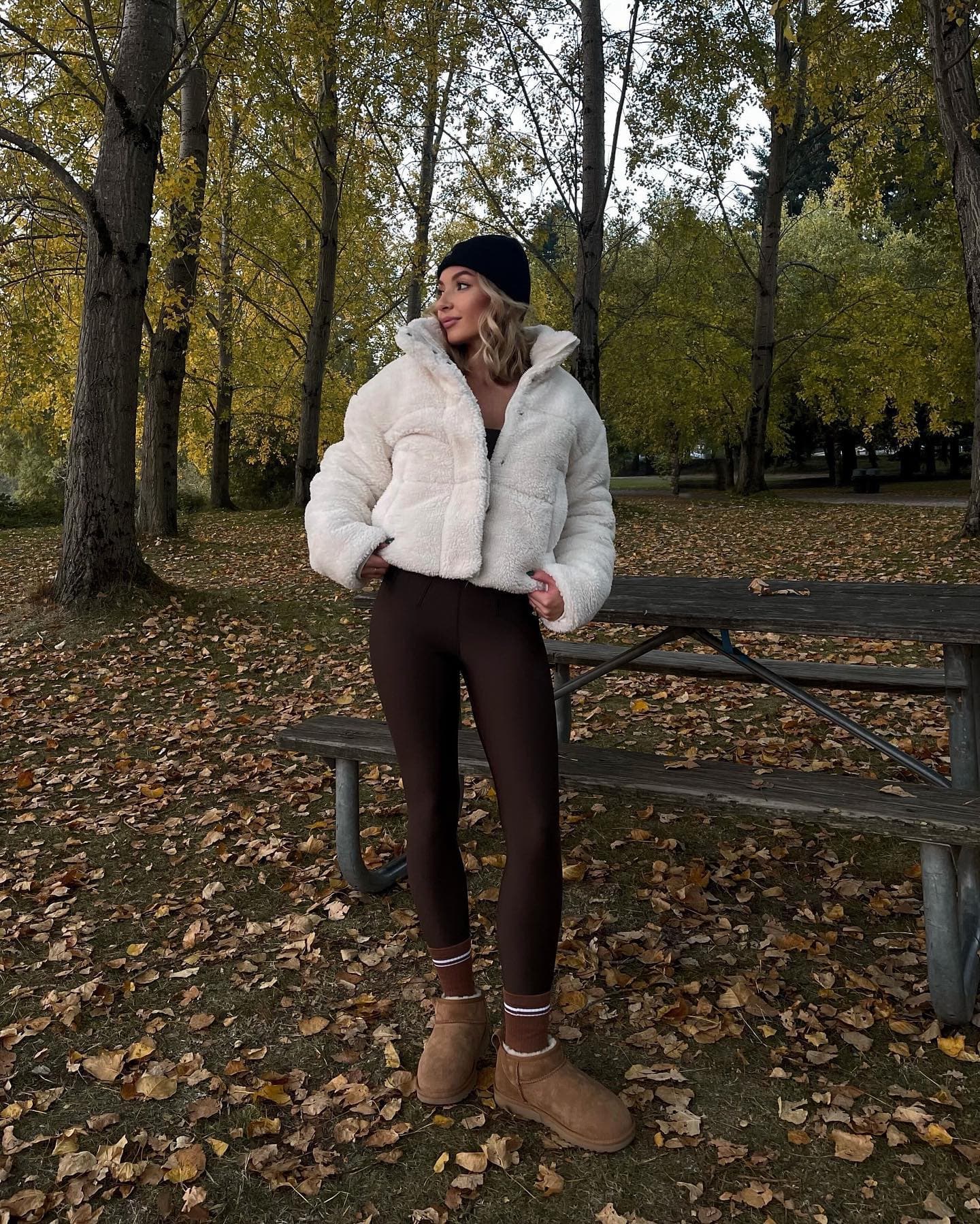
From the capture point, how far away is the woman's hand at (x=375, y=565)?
2561mm

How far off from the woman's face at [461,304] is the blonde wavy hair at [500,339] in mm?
18

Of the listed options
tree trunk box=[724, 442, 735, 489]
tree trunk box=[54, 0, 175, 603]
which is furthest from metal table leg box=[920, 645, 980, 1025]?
tree trunk box=[724, 442, 735, 489]

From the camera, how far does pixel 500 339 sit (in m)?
2.60

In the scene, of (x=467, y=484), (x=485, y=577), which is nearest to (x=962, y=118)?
(x=467, y=484)

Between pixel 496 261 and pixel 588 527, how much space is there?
0.77m

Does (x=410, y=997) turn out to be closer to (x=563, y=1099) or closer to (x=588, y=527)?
(x=563, y=1099)

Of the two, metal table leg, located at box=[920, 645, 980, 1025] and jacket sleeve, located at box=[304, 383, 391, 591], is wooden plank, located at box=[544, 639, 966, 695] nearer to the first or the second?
metal table leg, located at box=[920, 645, 980, 1025]

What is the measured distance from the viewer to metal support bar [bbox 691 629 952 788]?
3443mm

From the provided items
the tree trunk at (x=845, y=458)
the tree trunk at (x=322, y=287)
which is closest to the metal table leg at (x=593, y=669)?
the tree trunk at (x=322, y=287)

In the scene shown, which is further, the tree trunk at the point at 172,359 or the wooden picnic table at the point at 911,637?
the tree trunk at the point at 172,359

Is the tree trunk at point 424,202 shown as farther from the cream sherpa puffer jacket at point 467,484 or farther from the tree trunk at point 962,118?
the cream sherpa puffer jacket at point 467,484

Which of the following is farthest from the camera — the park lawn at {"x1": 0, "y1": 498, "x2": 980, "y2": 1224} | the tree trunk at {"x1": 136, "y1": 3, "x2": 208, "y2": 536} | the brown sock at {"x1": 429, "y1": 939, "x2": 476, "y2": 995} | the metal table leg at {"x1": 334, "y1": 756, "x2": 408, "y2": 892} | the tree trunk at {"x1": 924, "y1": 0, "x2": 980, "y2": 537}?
the tree trunk at {"x1": 136, "y1": 3, "x2": 208, "y2": 536}

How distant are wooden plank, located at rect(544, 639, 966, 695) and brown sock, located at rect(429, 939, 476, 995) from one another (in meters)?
1.83

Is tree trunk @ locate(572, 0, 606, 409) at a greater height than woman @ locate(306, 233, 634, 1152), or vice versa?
tree trunk @ locate(572, 0, 606, 409)
